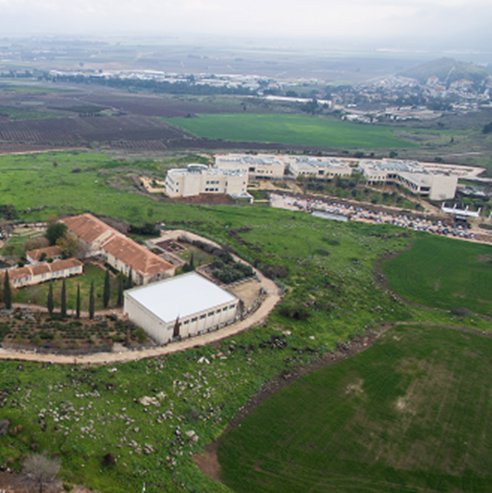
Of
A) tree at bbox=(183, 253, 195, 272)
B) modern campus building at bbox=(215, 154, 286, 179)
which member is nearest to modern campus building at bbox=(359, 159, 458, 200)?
modern campus building at bbox=(215, 154, 286, 179)

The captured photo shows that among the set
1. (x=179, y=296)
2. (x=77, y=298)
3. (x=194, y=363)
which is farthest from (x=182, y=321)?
(x=77, y=298)

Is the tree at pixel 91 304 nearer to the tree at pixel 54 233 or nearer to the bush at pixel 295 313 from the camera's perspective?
the tree at pixel 54 233

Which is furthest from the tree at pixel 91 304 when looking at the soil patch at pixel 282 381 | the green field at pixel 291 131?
the green field at pixel 291 131

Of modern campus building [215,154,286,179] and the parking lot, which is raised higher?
modern campus building [215,154,286,179]

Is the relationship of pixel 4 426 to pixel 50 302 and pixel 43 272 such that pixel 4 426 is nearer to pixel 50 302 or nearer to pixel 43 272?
pixel 50 302

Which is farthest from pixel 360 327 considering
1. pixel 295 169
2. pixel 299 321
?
pixel 295 169

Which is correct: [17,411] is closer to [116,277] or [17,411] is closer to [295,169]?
[116,277]

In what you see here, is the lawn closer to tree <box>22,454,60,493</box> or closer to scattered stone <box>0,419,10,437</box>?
scattered stone <box>0,419,10,437</box>

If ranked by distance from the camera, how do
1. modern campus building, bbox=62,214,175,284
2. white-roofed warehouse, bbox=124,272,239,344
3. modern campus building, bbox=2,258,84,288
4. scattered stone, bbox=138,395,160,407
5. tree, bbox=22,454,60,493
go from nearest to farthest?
tree, bbox=22,454,60,493 → scattered stone, bbox=138,395,160,407 → white-roofed warehouse, bbox=124,272,239,344 → modern campus building, bbox=2,258,84,288 → modern campus building, bbox=62,214,175,284
